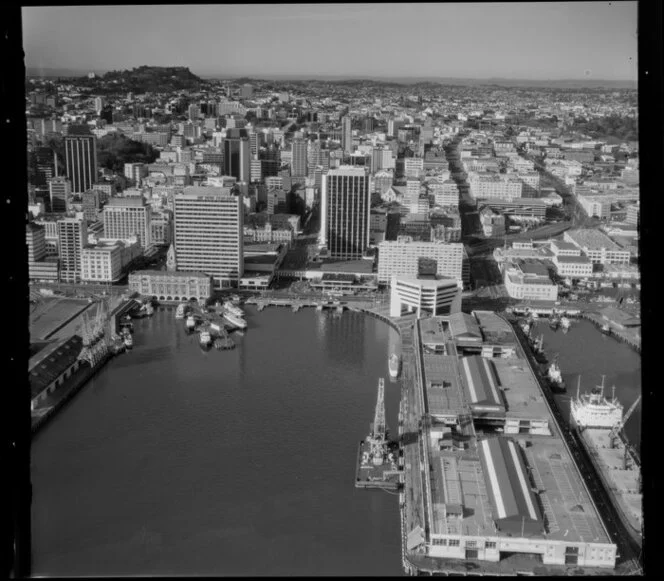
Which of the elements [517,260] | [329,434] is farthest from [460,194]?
[329,434]

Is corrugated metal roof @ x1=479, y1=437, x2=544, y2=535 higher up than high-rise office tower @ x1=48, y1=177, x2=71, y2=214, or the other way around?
high-rise office tower @ x1=48, y1=177, x2=71, y2=214

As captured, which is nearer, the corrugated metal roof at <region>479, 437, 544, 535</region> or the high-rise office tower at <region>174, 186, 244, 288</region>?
the corrugated metal roof at <region>479, 437, 544, 535</region>

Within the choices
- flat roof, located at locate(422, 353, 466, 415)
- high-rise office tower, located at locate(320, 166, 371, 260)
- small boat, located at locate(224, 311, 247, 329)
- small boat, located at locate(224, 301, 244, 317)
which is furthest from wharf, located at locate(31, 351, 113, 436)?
high-rise office tower, located at locate(320, 166, 371, 260)

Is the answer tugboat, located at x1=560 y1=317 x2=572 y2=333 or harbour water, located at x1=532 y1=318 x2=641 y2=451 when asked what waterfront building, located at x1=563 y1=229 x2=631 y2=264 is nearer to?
tugboat, located at x1=560 y1=317 x2=572 y2=333

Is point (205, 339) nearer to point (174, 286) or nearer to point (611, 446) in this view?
point (174, 286)


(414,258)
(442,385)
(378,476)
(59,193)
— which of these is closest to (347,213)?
(414,258)

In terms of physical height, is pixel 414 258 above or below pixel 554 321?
above

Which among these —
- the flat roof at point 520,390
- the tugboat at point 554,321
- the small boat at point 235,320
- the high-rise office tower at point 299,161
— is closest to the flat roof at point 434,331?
the flat roof at point 520,390

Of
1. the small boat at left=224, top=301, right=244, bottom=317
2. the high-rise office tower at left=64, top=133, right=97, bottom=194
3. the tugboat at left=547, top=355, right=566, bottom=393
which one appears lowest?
the tugboat at left=547, top=355, right=566, bottom=393
